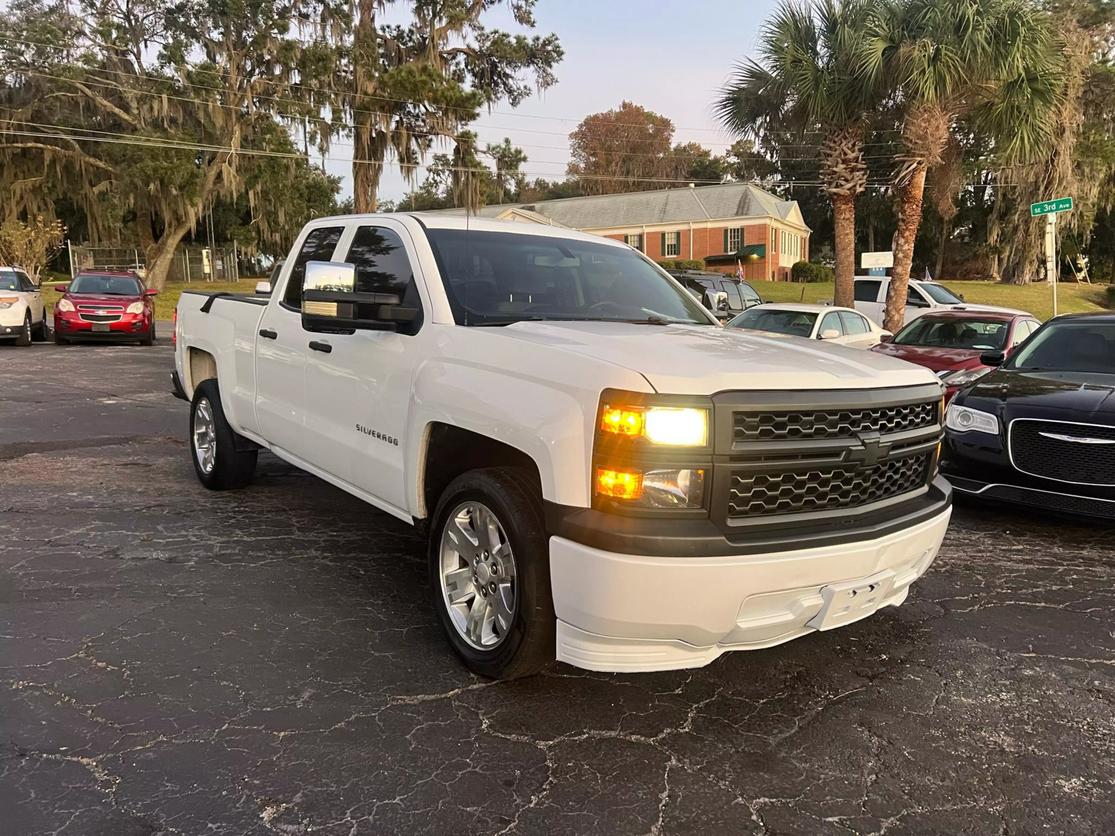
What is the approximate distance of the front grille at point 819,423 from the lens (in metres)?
2.86

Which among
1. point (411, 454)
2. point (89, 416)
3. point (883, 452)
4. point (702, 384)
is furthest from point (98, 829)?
point (89, 416)

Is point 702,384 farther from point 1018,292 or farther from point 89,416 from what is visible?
point 1018,292

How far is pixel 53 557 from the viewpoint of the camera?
15.5ft

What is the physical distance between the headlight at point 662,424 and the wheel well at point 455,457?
1.67ft

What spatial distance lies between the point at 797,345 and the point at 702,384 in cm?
109

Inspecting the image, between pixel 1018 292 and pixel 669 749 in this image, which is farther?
pixel 1018 292

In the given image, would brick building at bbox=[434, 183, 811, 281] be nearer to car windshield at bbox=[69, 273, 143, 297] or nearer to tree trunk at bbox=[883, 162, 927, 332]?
car windshield at bbox=[69, 273, 143, 297]

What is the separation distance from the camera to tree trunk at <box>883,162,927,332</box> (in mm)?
16266

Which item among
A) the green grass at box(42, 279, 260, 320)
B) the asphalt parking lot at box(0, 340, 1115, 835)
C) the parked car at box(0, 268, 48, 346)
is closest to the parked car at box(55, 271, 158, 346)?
the parked car at box(0, 268, 48, 346)

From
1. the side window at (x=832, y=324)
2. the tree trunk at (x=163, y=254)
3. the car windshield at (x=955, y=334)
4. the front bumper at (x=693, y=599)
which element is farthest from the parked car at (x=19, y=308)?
the tree trunk at (x=163, y=254)

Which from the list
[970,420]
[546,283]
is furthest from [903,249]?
[546,283]

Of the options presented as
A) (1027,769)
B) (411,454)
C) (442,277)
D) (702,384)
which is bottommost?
(1027,769)

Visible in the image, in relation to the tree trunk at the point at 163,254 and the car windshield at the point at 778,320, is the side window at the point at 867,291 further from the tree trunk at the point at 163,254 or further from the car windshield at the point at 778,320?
the tree trunk at the point at 163,254

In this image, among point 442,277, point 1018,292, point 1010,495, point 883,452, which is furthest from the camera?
point 1018,292
